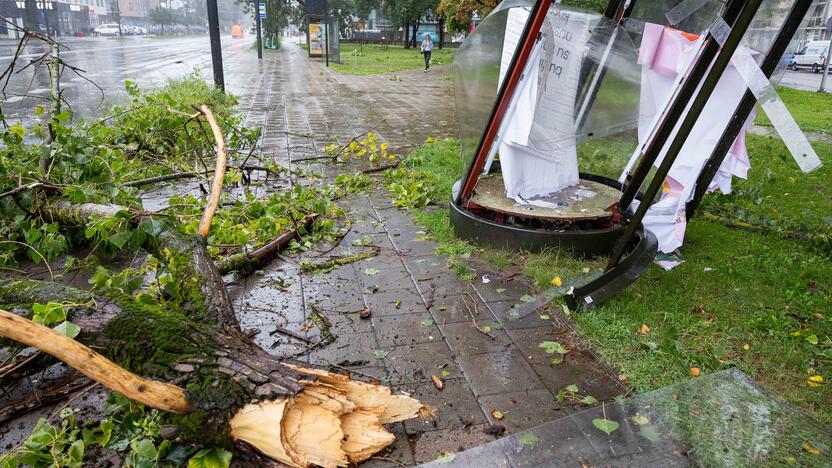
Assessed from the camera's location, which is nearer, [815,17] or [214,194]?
[214,194]

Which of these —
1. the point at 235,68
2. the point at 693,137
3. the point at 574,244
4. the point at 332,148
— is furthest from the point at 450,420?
the point at 235,68

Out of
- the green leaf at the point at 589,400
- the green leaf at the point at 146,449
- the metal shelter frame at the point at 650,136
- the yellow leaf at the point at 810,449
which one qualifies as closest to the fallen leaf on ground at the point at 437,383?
the green leaf at the point at 589,400

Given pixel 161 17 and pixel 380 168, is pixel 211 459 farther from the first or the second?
pixel 161 17

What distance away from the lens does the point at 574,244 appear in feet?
13.2

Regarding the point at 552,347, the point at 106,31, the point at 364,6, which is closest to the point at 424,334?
the point at 552,347

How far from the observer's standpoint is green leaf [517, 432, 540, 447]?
231 cm

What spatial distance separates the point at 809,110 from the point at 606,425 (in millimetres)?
13156

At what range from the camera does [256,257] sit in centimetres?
392

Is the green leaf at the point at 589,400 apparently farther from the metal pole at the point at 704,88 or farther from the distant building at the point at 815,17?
A: the distant building at the point at 815,17

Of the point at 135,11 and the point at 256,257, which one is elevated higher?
the point at 135,11

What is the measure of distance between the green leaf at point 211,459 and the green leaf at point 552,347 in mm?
1732

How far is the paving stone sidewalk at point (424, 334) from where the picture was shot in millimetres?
2508

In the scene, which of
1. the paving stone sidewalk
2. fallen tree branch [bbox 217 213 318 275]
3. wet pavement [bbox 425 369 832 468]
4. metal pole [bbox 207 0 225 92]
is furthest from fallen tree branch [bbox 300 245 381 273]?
metal pole [bbox 207 0 225 92]

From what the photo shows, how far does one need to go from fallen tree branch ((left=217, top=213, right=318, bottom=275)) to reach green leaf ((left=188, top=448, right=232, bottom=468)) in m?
1.67
